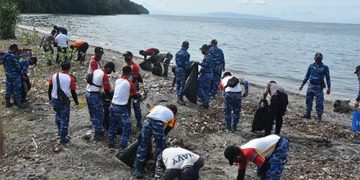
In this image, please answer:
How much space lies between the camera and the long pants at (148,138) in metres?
8.07

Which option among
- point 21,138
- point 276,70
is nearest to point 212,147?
point 21,138

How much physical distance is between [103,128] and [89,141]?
0.51m

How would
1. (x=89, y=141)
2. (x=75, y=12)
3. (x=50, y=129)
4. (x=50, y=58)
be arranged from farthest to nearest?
1. (x=75, y=12)
2. (x=50, y=58)
3. (x=50, y=129)
4. (x=89, y=141)

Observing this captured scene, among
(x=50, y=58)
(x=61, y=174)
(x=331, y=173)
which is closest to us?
(x=61, y=174)

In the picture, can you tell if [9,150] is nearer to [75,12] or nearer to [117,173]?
[117,173]

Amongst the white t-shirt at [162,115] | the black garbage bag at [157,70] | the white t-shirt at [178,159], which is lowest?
the black garbage bag at [157,70]

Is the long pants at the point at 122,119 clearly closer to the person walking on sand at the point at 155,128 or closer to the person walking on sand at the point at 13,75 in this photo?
the person walking on sand at the point at 155,128

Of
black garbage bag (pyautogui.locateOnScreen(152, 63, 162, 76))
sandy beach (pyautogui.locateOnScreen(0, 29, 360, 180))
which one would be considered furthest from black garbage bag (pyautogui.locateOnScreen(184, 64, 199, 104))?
black garbage bag (pyautogui.locateOnScreen(152, 63, 162, 76))

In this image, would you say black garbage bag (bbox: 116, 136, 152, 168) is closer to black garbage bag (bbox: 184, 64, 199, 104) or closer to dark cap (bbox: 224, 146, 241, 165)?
dark cap (bbox: 224, 146, 241, 165)

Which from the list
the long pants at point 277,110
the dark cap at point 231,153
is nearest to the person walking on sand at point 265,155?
the dark cap at point 231,153

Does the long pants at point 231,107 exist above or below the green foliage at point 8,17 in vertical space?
below

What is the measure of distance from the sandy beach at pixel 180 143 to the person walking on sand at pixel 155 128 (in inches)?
14.0

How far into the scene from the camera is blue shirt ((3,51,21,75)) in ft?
40.3

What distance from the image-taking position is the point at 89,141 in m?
10.3
